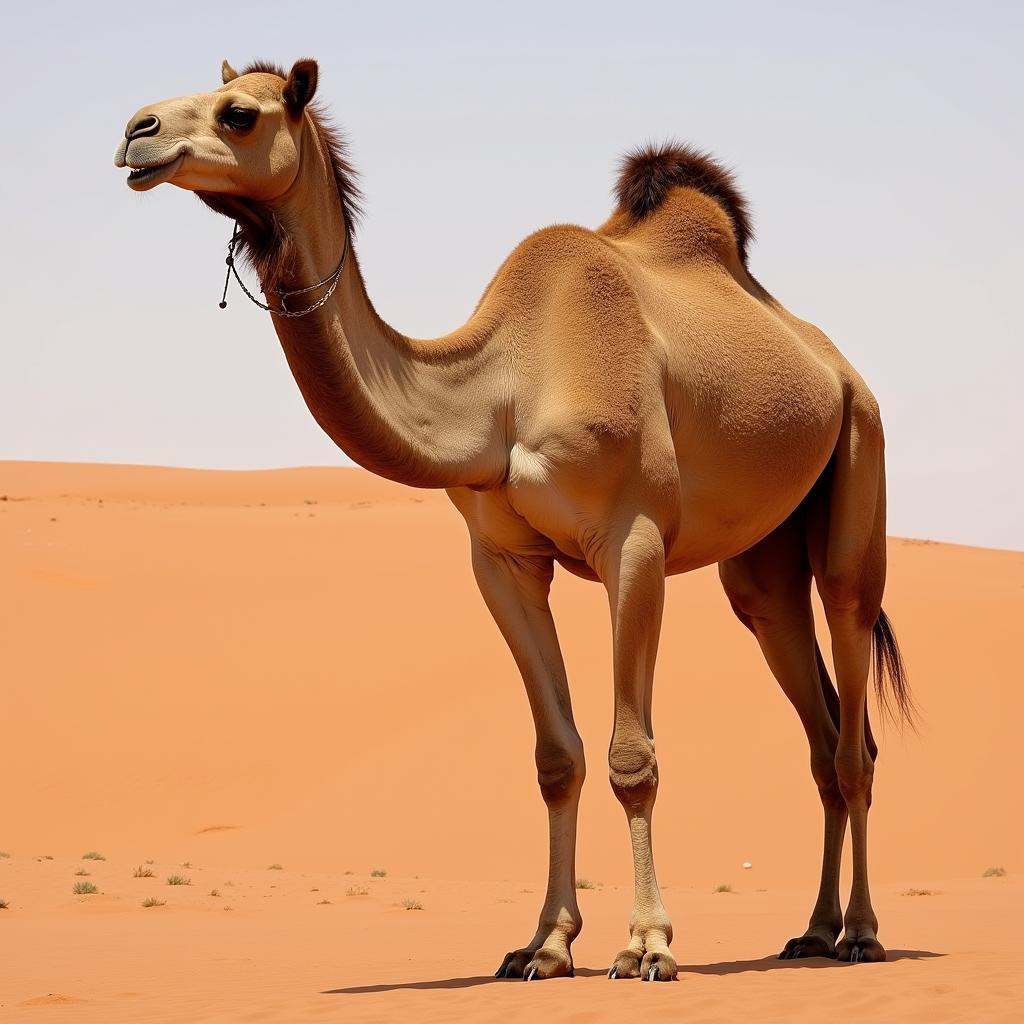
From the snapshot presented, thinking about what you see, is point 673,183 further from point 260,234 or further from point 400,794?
point 400,794

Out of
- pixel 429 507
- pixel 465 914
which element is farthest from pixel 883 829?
pixel 429 507

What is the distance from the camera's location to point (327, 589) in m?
25.7

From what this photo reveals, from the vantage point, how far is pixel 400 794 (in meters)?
19.0

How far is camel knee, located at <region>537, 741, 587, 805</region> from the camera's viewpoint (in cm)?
707

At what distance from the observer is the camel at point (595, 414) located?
624 cm

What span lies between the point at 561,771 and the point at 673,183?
324cm

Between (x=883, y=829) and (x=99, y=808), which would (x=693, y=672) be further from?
(x=99, y=808)

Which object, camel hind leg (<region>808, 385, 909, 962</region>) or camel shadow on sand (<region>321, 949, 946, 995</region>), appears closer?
camel shadow on sand (<region>321, 949, 946, 995</region>)

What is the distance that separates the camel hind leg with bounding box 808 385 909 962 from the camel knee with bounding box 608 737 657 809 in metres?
1.88

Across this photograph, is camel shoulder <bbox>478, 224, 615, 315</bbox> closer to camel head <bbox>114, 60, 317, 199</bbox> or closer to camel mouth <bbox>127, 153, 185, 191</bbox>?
camel head <bbox>114, 60, 317, 199</bbox>

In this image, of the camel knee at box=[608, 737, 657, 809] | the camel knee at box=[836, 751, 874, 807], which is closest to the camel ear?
the camel knee at box=[608, 737, 657, 809]

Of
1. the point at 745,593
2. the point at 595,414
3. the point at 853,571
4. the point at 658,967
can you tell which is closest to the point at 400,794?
the point at 745,593

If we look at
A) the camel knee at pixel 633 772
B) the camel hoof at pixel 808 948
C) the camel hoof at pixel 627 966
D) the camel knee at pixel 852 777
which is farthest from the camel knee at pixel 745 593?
the camel hoof at pixel 627 966

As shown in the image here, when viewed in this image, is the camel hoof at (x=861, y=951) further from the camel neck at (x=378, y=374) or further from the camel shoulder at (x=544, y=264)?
the camel shoulder at (x=544, y=264)
